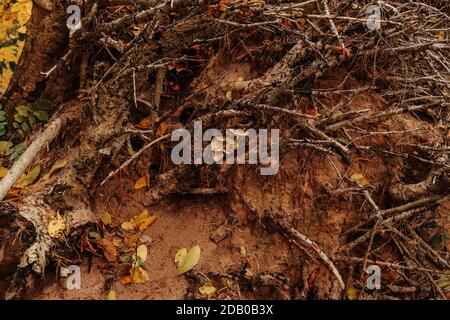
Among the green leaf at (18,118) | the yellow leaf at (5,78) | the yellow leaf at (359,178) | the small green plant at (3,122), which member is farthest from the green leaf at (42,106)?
the yellow leaf at (359,178)

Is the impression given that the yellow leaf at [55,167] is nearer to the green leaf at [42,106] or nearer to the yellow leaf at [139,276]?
the green leaf at [42,106]

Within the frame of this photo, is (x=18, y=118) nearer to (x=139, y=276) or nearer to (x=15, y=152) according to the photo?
(x=15, y=152)

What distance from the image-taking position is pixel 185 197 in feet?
9.34

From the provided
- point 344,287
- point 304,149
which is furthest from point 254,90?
point 344,287

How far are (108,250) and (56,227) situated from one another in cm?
29

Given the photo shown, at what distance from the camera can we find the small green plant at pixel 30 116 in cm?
323

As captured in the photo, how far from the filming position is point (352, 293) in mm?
2629

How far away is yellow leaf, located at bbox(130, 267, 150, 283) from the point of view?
256 cm

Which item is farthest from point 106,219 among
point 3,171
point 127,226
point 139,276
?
point 3,171

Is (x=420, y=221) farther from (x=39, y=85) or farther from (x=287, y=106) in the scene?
(x=39, y=85)

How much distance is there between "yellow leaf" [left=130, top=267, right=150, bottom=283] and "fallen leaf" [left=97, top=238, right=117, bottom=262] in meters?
0.13

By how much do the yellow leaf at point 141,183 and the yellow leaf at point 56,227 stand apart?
1.54 ft
